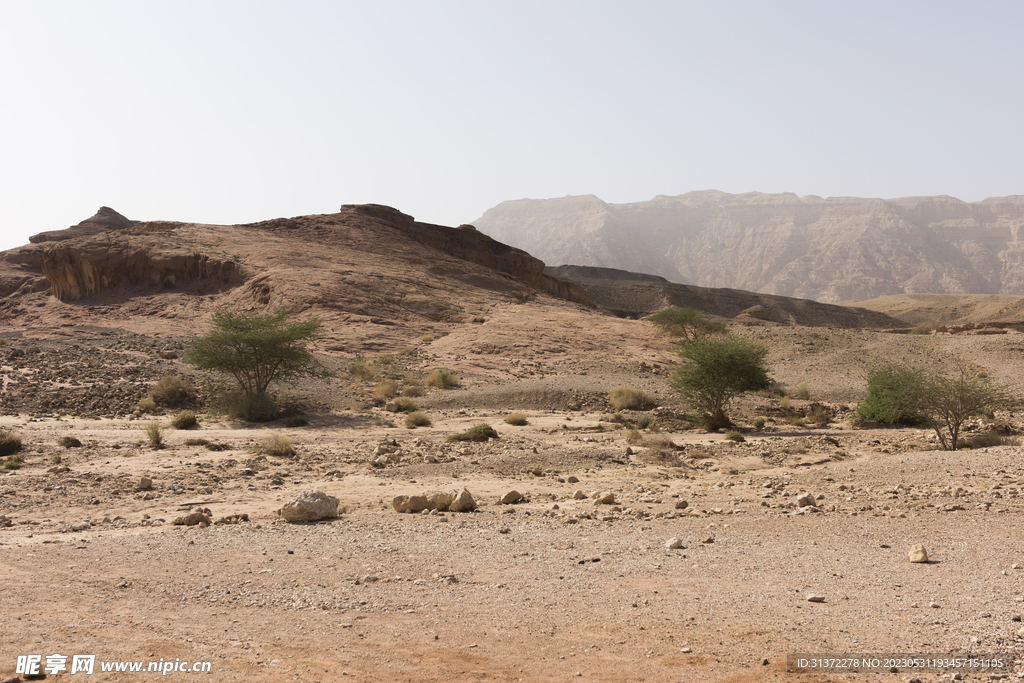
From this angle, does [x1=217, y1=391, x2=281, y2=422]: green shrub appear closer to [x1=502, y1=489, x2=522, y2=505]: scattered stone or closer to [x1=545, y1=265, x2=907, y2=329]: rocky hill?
[x1=502, y1=489, x2=522, y2=505]: scattered stone

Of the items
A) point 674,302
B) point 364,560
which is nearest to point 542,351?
point 364,560

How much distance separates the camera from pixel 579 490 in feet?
33.4

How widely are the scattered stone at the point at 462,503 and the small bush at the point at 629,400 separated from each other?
13746 millimetres

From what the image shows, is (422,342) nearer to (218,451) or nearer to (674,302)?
(218,451)

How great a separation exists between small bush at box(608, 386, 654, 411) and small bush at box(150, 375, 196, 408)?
541 inches

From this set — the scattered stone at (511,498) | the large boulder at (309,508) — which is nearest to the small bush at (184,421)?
the large boulder at (309,508)

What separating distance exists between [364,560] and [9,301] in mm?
55481

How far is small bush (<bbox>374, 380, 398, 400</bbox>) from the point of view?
2303 centimetres

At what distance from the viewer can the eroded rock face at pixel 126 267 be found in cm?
4547

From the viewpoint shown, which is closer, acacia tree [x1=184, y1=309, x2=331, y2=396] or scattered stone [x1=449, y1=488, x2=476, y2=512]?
scattered stone [x1=449, y1=488, x2=476, y2=512]

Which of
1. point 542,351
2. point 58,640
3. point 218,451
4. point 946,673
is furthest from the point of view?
point 542,351

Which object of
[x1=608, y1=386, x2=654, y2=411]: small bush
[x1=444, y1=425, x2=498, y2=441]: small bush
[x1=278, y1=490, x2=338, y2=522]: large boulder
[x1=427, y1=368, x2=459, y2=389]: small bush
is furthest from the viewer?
[x1=427, y1=368, x2=459, y2=389]: small bush

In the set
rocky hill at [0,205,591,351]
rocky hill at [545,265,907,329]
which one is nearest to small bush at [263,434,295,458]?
rocky hill at [0,205,591,351]

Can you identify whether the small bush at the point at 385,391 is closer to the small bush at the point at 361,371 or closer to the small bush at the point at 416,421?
the small bush at the point at 361,371
